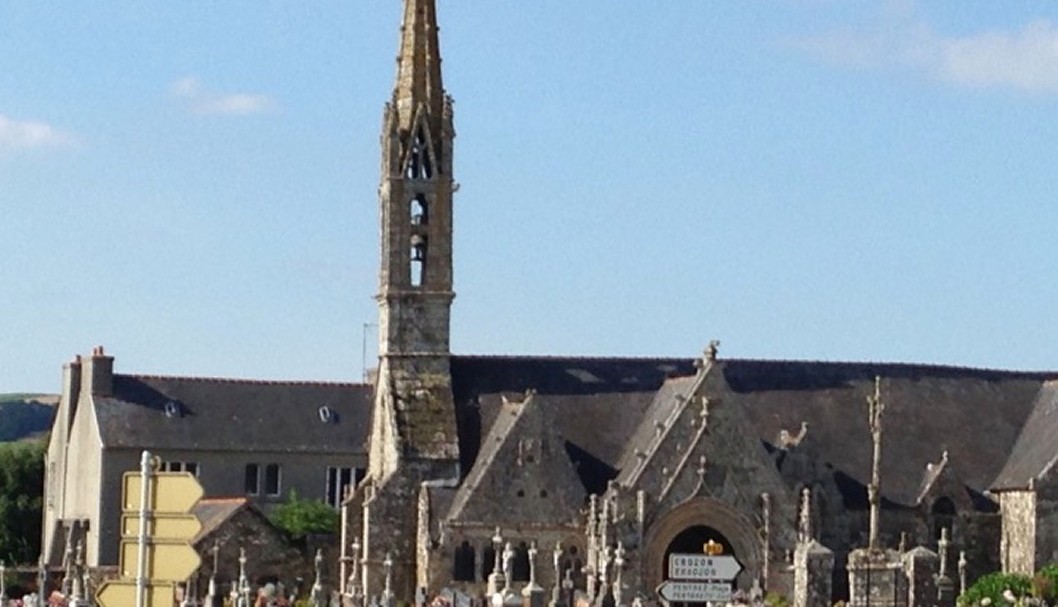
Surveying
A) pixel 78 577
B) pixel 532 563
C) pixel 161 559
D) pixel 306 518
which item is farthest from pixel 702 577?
pixel 306 518

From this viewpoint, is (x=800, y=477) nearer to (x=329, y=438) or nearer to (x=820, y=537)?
(x=820, y=537)

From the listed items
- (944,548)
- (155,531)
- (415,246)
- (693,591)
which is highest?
(415,246)

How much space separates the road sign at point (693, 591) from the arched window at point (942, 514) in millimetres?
33093

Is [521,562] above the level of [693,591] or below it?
above

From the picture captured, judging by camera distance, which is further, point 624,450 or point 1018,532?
point 624,450

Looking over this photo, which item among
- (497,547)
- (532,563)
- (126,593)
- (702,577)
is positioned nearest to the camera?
(126,593)

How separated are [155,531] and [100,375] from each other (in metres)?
65.0

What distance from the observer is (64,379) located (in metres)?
87.8

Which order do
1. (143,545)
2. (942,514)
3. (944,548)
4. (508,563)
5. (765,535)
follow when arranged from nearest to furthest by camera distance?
(143,545), (944,548), (508,563), (765,535), (942,514)

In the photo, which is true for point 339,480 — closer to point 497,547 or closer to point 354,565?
point 354,565

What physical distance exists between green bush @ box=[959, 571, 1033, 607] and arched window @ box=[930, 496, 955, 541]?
156 inches

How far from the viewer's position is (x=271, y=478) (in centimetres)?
8538

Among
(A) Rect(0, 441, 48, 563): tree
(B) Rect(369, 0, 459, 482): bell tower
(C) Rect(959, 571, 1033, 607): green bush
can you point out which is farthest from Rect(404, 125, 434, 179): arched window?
(A) Rect(0, 441, 48, 563): tree

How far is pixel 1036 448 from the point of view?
71.5 meters
